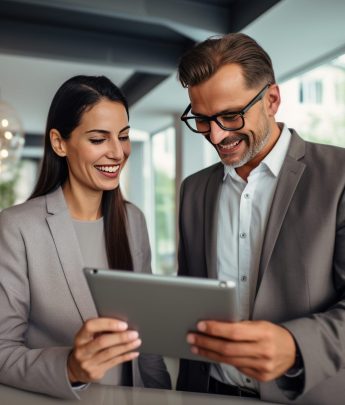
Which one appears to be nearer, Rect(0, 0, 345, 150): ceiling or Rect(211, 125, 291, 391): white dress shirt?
Rect(211, 125, 291, 391): white dress shirt

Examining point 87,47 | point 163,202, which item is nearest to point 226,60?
point 87,47

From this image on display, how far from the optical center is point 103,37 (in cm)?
525

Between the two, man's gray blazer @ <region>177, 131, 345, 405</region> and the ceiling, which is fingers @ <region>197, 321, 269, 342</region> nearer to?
man's gray blazer @ <region>177, 131, 345, 405</region>

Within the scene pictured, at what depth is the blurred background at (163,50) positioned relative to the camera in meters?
3.85

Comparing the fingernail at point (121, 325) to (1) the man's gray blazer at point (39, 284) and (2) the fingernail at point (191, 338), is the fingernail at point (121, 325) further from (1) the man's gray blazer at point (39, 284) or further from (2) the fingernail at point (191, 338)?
(1) the man's gray blazer at point (39, 284)

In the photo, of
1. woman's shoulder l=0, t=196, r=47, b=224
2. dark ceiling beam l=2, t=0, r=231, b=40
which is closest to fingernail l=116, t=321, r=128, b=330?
woman's shoulder l=0, t=196, r=47, b=224

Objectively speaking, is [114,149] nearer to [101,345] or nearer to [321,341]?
[101,345]

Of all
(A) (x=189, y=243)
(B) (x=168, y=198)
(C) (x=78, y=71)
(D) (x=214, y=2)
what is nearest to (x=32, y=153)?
(B) (x=168, y=198)

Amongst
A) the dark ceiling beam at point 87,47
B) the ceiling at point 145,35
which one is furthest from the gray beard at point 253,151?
the dark ceiling beam at point 87,47

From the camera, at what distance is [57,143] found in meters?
1.78

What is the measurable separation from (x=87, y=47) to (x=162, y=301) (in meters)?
4.60

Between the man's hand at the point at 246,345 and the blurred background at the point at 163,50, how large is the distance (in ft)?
9.29

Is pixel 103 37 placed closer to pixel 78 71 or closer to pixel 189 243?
pixel 78 71

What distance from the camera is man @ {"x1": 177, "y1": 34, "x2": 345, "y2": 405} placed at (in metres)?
1.31
